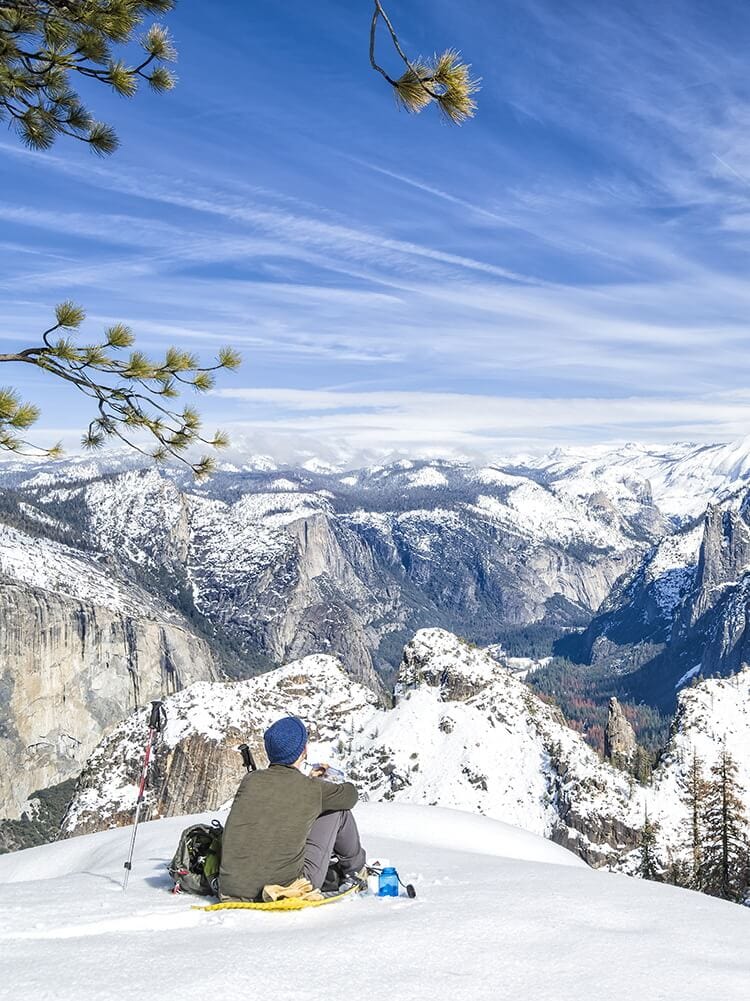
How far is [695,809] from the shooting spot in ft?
165

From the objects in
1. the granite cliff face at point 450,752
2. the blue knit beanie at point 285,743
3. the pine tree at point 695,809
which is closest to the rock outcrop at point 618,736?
the granite cliff face at point 450,752

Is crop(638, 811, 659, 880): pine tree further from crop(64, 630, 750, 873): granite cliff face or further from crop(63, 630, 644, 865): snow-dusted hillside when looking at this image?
crop(63, 630, 644, 865): snow-dusted hillside

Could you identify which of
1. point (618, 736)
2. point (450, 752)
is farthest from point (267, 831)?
point (618, 736)

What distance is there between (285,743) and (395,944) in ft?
8.63

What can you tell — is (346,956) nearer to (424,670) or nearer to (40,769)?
(424,670)

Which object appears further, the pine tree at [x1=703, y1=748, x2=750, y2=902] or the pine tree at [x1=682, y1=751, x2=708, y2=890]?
the pine tree at [x1=682, y1=751, x2=708, y2=890]

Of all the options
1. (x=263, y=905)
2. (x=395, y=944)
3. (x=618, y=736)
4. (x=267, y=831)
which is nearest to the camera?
(x=395, y=944)

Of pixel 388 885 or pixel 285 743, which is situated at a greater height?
pixel 285 743

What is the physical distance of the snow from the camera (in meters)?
5.57

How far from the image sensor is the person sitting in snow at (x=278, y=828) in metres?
8.12

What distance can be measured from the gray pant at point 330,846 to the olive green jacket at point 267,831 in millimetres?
345

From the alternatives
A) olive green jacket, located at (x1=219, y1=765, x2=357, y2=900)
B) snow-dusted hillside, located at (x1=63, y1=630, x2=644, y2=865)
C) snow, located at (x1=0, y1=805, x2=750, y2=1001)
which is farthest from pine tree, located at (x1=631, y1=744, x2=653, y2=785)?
olive green jacket, located at (x1=219, y1=765, x2=357, y2=900)

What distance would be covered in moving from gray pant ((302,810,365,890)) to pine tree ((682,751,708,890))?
128 feet

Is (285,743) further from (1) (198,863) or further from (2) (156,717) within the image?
(2) (156,717)
